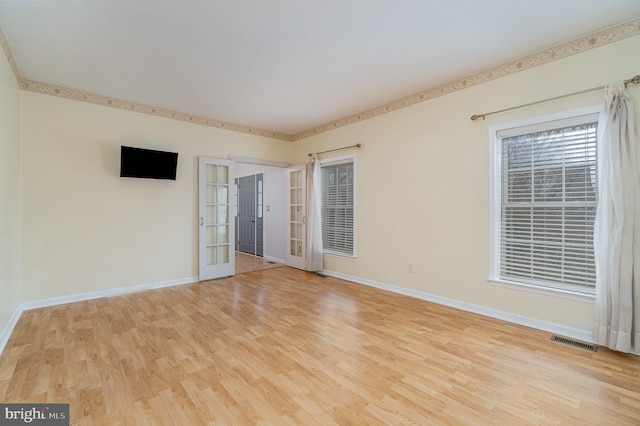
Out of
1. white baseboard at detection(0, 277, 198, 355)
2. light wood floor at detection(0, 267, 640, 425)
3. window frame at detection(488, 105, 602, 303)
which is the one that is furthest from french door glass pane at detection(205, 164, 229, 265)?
window frame at detection(488, 105, 602, 303)

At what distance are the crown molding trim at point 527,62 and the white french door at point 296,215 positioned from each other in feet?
6.85

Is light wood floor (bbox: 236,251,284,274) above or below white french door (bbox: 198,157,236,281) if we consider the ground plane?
below

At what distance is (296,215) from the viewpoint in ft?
20.4

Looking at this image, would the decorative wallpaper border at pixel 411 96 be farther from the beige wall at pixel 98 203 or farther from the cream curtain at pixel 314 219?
the cream curtain at pixel 314 219

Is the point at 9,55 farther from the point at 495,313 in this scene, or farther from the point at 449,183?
the point at 495,313

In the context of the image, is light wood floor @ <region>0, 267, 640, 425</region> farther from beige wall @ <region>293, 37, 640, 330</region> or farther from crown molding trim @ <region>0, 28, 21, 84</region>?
crown molding trim @ <region>0, 28, 21, 84</region>

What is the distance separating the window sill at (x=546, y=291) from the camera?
2.77 meters

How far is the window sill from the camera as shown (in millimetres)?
2767

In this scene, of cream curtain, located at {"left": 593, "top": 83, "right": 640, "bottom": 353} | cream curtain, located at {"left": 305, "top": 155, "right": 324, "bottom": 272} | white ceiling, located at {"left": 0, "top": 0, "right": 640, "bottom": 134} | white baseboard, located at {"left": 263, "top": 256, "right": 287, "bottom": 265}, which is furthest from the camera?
white baseboard, located at {"left": 263, "top": 256, "right": 287, "bottom": 265}

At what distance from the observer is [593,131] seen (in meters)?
2.79

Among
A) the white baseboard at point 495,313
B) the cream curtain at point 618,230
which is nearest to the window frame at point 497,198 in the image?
the white baseboard at point 495,313

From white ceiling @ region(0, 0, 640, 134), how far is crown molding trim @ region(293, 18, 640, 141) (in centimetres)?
9

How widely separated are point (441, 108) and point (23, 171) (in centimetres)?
548

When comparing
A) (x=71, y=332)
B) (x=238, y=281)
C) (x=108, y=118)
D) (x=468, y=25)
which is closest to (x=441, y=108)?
(x=468, y=25)
